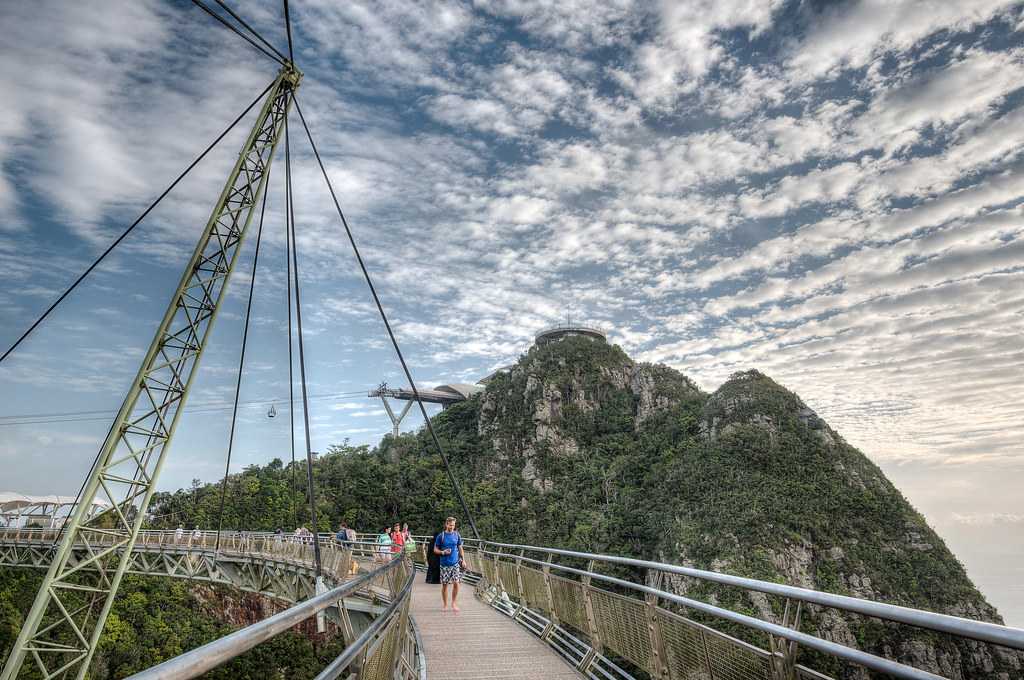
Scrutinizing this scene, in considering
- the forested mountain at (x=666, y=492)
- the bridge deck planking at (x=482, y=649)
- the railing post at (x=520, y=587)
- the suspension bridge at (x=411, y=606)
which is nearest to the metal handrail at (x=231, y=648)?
the suspension bridge at (x=411, y=606)

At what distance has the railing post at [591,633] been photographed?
6664mm

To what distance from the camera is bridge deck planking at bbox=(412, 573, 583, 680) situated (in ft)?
21.9

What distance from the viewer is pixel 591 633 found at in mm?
6980

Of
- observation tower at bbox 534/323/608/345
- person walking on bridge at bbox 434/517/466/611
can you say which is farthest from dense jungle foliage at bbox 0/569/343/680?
observation tower at bbox 534/323/608/345

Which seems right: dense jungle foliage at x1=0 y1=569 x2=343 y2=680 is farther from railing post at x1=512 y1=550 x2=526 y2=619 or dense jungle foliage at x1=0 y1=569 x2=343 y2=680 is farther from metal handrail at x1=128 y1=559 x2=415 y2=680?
metal handrail at x1=128 y1=559 x2=415 y2=680

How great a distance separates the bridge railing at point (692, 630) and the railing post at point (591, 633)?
0.01 metres

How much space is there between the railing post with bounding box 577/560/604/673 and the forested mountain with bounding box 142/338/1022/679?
126 ft

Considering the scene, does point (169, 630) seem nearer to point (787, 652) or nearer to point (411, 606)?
Answer: point (411, 606)

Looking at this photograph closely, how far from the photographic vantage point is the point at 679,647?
472cm

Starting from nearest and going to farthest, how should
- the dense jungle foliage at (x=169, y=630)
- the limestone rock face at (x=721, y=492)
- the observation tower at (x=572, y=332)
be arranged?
the dense jungle foliage at (x=169, y=630), the limestone rock face at (x=721, y=492), the observation tower at (x=572, y=332)

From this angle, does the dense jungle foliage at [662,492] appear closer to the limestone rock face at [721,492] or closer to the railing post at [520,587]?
the limestone rock face at [721,492]

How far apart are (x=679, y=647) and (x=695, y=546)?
51.3 meters

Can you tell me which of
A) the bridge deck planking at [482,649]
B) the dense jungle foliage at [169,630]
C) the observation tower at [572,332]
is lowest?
the dense jungle foliage at [169,630]

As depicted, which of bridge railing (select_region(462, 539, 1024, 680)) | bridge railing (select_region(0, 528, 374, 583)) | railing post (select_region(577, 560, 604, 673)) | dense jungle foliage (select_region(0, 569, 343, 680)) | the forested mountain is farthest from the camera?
the forested mountain
